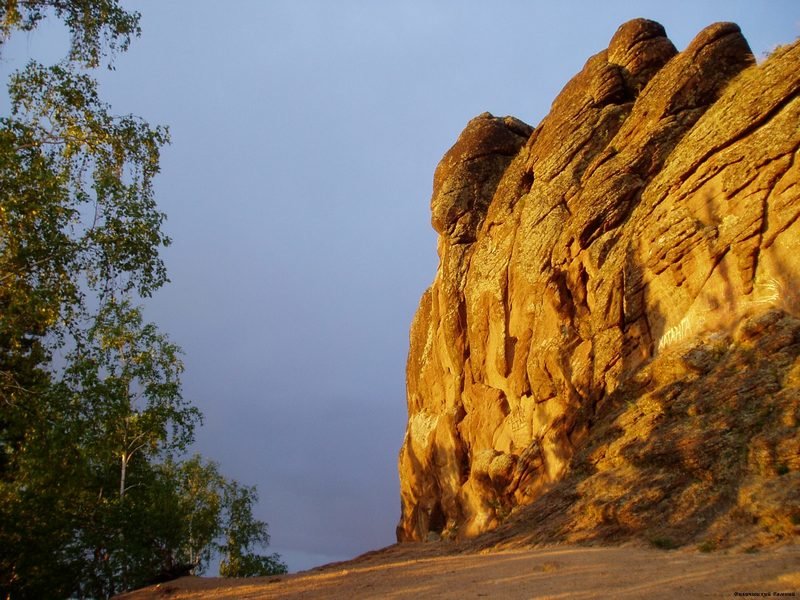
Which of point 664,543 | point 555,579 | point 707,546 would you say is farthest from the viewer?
point 664,543

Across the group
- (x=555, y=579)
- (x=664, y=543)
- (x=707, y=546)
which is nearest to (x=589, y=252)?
(x=664, y=543)

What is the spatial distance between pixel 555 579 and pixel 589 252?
18.6 meters

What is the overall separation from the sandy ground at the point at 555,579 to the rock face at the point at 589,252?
9.29m

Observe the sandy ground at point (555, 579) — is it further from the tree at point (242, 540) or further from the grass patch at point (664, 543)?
the tree at point (242, 540)

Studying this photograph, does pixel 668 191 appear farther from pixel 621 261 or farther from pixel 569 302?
pixel 569 302

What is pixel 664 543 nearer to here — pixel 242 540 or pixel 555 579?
pixel 555 579

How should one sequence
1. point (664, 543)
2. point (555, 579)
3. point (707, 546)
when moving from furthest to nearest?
point (664, 543) < point (707, 546) < point (555, 579)

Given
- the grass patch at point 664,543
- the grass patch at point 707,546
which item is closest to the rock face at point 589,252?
the grass patch at point 664,543

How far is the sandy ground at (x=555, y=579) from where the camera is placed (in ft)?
32.6

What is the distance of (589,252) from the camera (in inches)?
1108

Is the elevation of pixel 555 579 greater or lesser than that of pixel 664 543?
lesser

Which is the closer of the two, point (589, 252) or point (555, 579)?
point (555, 579)

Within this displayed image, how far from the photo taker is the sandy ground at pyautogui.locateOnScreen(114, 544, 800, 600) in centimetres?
992

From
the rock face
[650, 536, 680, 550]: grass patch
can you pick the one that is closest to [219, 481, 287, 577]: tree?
the rock face
